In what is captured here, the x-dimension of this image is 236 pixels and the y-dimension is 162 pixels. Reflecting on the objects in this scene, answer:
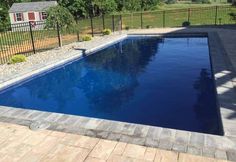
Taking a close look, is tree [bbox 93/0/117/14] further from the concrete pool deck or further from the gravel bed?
the concrete pool deck

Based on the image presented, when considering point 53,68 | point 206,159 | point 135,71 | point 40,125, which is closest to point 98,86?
point 135,71

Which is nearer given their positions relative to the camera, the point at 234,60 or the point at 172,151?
the point at 172,151

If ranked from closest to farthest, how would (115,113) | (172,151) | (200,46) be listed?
1. (172,151)
2. (115,113)
3. (200,46)

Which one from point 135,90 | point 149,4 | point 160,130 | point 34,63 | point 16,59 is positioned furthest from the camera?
point 149,4

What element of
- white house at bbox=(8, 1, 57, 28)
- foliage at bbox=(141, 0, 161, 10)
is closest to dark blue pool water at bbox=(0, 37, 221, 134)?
white house at bbox=(8, 1, 57, 28)

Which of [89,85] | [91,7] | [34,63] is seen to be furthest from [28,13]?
[89,85]

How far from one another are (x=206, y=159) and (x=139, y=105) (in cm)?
355

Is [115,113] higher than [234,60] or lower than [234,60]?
lower

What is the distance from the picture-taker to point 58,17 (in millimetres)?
14016

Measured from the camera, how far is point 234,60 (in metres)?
9.69

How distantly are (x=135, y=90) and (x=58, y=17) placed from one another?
756 centimetres

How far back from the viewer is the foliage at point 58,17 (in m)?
13.9

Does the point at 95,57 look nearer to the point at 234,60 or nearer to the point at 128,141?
the point at 234,60

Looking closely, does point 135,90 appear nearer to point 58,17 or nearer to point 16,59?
point 16,59
